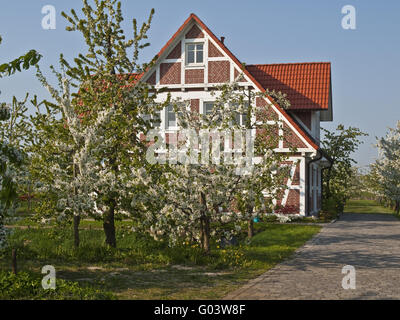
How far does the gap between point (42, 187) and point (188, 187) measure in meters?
3.18

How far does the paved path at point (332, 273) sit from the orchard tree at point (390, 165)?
20516 mm

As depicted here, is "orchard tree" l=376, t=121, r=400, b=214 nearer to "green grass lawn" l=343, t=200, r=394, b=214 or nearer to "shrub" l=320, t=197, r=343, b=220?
"green grass lawn" l=343, t=200, r=394, b=214

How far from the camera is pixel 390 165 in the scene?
36531mm

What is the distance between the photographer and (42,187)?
11055mm

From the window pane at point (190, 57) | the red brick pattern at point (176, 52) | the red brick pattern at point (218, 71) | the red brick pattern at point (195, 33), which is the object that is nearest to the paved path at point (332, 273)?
the red brick pattern at point (218, 71)

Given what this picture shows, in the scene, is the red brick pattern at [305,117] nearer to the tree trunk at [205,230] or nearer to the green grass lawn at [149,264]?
the green grass lawn at [149,264]

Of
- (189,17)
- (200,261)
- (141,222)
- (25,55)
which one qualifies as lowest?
(200,261)

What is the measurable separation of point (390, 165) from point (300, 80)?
14.9 m

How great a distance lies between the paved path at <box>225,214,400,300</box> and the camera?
7914 mm
